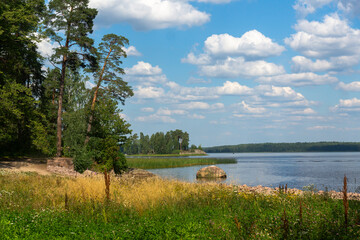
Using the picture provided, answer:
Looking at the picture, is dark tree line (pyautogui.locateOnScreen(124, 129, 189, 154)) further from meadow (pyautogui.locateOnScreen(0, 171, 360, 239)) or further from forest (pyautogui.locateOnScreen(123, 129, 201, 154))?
meadow (pyautogui.locateOnScreen(0, 171, 360, 239))

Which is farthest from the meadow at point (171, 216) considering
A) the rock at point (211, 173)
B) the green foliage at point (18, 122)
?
the rock at point (211, 173)

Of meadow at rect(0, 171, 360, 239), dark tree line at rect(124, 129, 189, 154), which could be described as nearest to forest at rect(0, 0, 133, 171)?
meadow at rect(0, 171, 360, 239)

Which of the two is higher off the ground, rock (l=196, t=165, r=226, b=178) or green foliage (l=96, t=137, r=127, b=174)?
green foliage (l=96, t=137, r=127, b=174)

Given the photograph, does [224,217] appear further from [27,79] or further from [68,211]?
[27,79]

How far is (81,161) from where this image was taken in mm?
26266

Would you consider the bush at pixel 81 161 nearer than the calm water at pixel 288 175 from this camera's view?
Yes

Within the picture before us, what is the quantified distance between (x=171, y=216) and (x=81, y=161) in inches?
772

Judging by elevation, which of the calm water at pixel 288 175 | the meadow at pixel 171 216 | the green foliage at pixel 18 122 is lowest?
the calm water at pixel 288 175

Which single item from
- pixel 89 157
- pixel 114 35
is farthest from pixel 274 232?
pixel 114 35

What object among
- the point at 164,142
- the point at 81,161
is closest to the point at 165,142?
the point at 164,142

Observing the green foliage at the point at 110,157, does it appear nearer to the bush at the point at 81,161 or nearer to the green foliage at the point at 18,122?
the bush at the point at 81,161

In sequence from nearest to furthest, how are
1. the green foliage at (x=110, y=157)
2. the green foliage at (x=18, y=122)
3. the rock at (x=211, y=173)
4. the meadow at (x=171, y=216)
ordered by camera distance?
the meadow at (x=171, y=216)
the green foliage at (x=18, y=122)
the green foliage at (x=110, y=157)
the rock at (x=211, y=173)

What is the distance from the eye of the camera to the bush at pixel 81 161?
26.2 metres

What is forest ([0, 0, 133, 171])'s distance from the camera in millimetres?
25562
